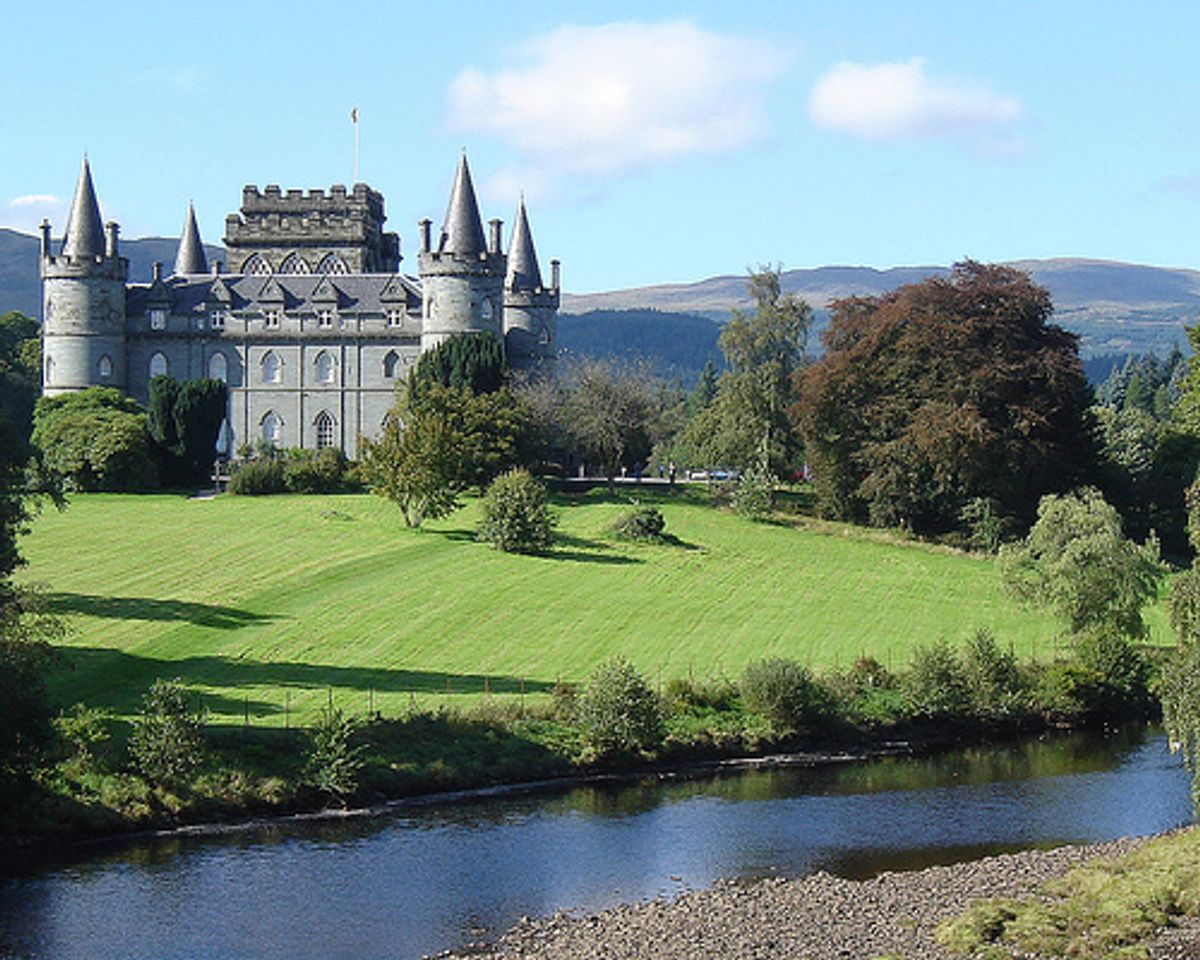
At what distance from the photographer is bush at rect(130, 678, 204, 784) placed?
35.4m

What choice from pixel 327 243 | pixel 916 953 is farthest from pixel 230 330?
pixel 916 953

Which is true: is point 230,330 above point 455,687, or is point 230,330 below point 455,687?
above

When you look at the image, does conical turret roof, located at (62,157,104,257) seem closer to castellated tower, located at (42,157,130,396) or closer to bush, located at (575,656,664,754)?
castellated tower, located at (42,157,130,396)

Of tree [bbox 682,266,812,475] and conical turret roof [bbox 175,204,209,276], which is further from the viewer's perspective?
→ conical turret roof [bbox 175,204,209,276]

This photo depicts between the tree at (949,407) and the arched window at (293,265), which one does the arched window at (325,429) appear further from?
the tree at (949,407)

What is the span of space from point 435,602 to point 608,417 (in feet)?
82.6

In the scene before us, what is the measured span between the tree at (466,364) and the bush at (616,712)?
37.1 meters

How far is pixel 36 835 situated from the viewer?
3341 centimetres

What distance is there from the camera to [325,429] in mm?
88750

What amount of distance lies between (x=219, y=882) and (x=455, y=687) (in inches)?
509

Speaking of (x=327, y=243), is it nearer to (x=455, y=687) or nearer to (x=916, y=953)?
(x=455, y=687)

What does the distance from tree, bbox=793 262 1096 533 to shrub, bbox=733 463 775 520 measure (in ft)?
8.93

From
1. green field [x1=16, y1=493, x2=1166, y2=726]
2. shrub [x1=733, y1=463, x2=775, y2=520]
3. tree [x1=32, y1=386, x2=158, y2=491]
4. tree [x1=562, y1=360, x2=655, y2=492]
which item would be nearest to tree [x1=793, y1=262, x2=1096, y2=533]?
shrub [x1=733, y1=463, x2=775, y2=520]

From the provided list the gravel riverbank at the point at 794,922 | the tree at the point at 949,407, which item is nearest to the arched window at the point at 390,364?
the tree at the point at 949,407
